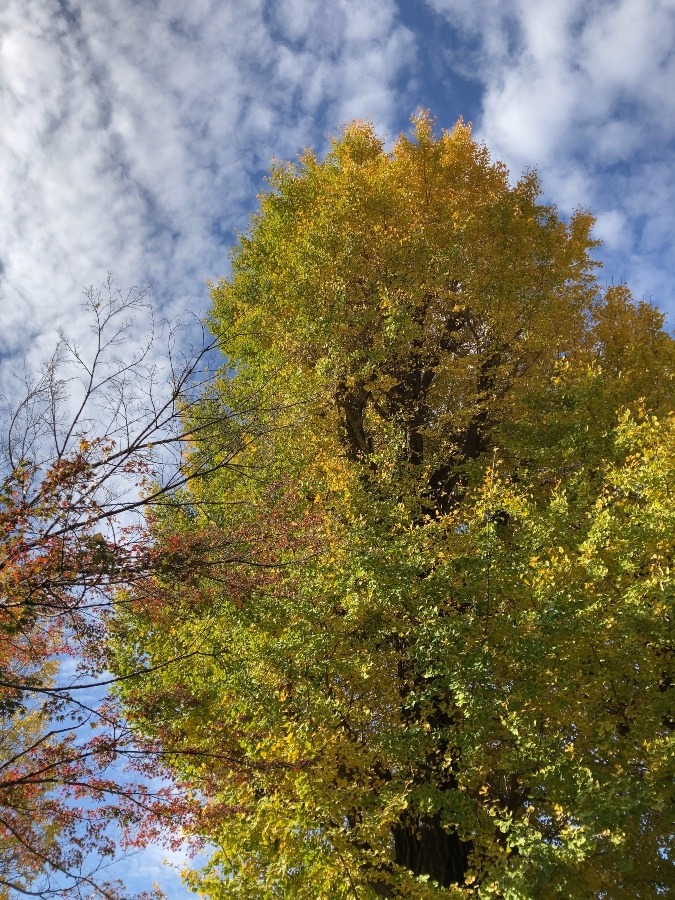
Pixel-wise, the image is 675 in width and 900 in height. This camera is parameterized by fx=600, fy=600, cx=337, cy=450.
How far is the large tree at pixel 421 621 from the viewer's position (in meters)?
7.34

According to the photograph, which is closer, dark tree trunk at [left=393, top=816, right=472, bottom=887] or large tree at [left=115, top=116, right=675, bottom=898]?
large tree at [left=115, top=116, right=675, bottom=898]

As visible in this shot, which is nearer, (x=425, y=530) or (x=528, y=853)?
(x=528, y=853)

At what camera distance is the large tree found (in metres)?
7.34

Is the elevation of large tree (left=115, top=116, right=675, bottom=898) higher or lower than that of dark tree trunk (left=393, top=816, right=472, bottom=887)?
higher

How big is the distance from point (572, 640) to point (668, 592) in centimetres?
138

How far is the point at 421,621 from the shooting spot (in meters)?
8.60

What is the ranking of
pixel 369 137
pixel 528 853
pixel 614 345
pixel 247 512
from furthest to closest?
pixel 369 137, pixel 614 345, pixel 247 512, pixel 528 853

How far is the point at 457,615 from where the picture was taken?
846 cm

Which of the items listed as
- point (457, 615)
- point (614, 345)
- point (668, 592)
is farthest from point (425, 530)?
point (614, 345)

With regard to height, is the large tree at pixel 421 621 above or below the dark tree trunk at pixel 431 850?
above

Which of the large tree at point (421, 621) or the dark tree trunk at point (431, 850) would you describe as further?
the dark tree trunk at point (431, 850)

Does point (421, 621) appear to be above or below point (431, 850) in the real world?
above

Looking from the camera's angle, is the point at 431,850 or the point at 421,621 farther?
the point at 431,850

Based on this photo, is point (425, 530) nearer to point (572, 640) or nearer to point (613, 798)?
point (572, 640)
